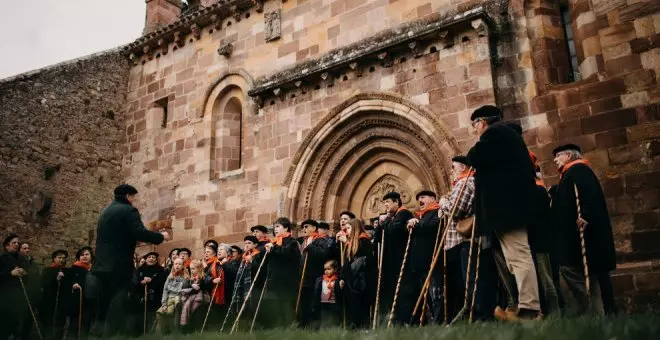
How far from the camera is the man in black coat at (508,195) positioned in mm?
4531

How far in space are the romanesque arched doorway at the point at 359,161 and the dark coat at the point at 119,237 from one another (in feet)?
15.8

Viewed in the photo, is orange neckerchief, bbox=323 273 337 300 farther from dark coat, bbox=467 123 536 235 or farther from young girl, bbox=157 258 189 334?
dark coat, bbox=467 123 536 235

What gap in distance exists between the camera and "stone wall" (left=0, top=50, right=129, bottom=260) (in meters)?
12.5

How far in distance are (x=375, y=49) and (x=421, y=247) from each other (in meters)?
4.44

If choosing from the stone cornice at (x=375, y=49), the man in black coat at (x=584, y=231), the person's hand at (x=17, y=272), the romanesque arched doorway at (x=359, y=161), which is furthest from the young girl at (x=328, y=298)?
the person's hand at (x=17, y=272)

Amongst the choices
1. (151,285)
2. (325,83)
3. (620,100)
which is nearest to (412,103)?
(325,83)

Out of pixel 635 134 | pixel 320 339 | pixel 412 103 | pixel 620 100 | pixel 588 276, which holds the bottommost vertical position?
pixel 320 339

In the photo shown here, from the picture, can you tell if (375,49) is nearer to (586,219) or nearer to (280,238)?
(280,238)

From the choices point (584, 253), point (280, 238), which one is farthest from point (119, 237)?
point (584, 253)

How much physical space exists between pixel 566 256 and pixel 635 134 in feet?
10.1

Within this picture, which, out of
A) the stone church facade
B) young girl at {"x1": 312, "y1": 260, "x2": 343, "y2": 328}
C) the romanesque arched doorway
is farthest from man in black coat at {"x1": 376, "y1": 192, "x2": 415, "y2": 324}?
the romanesque arched doorway

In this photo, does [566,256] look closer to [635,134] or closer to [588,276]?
[588,276]

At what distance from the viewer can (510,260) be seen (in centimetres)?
465

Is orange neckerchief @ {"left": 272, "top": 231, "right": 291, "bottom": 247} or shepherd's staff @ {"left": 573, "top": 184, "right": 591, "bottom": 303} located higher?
orange neckerchief @ {"left": 272, "top": 231, "right": 291, "bottom": 247}
